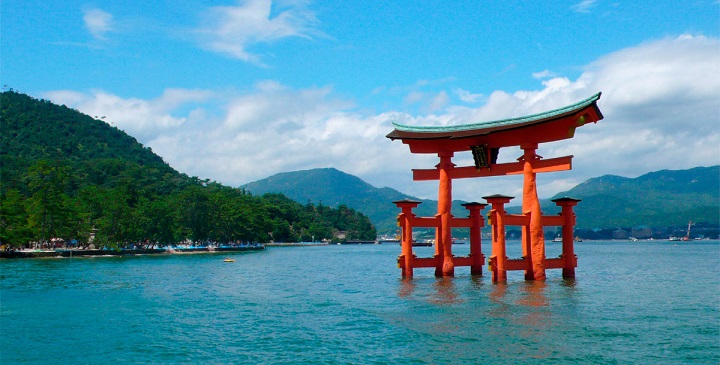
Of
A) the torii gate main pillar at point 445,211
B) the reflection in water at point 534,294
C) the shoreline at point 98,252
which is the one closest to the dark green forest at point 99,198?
the shoreline at point 98,252

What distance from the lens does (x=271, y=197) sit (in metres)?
194

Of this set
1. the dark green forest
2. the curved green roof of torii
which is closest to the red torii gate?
the curved green roof of torii

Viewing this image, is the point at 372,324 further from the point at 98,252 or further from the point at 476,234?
the point at 98,252

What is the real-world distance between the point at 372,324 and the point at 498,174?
1446 centimetres

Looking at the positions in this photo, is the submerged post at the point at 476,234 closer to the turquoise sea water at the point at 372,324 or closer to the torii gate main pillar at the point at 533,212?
the turquoise sea water at the point at 372,324

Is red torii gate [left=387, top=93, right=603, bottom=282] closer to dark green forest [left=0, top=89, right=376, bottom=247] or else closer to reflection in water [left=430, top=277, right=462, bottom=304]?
reflection in water [left=430, top=277, right=462, bottom=304]

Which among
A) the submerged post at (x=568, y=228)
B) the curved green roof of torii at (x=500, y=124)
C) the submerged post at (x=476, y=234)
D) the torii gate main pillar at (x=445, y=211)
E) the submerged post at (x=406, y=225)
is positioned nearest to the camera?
the curved green roof of torii at (x=500, y=124)

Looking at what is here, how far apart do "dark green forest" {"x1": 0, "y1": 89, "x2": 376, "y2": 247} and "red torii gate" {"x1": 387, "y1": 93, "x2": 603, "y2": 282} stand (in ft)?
185

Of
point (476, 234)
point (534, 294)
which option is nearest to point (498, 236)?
point (534, 294)

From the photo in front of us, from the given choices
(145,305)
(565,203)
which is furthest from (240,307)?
(565,203)

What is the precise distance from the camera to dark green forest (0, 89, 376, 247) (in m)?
74.8

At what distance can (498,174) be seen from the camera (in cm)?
3138

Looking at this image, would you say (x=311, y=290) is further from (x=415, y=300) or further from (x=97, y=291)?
(x=97, y=291)

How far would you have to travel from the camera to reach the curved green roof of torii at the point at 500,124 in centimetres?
2709
